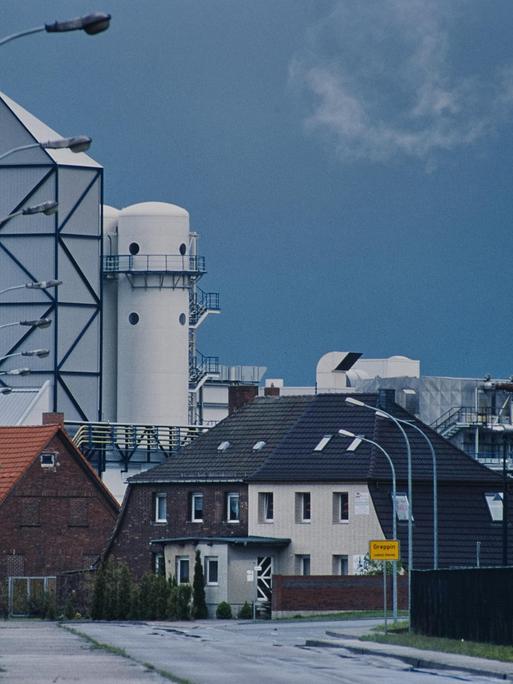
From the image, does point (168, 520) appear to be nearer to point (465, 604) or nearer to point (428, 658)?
point (465, 604)

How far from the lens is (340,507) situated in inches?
2827

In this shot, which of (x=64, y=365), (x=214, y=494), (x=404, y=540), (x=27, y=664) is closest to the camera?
(x=27, y=664)

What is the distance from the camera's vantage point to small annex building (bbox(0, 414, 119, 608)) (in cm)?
7775

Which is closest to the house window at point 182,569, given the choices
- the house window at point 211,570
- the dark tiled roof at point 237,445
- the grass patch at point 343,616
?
the house window at point 211,570

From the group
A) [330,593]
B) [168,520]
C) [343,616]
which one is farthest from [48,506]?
[343,616]

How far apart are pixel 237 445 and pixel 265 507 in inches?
154

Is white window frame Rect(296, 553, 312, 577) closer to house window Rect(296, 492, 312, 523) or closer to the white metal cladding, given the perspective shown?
house window Rect(296, 492, 312, 523)

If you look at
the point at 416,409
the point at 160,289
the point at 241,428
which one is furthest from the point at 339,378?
the point at 241,428

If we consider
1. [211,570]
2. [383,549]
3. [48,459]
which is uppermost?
[48,459]

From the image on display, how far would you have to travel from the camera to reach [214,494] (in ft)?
245

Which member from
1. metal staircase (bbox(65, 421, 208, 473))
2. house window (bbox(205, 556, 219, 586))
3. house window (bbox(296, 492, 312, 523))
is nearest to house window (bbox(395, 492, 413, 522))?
house window (bbox(296, 492, 312, 523))

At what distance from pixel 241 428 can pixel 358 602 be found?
14.2 metres

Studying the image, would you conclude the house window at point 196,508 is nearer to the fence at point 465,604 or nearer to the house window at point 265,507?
the house window at point 265,507

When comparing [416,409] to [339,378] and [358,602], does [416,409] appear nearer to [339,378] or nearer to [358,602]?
[339,378]
